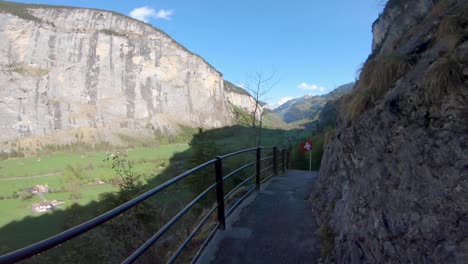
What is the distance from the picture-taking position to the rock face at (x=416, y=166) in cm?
221

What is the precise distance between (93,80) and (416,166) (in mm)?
113922

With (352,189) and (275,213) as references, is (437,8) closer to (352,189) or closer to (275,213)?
(352,189)

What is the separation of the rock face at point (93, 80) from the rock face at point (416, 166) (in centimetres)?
10964

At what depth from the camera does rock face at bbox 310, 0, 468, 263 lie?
221 centimetres

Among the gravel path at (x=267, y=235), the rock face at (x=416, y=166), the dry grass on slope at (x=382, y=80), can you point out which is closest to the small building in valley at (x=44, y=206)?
the gravel path at (x=267, y=235)

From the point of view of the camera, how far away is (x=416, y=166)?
256cm

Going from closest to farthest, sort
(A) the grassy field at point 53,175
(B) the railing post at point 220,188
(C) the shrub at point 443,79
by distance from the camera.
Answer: (C) the shrub at point 443,79
(B) the railing post at point 220,188
(A) the grassy field at point 53,175

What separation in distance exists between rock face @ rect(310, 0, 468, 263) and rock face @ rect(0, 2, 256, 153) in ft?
360

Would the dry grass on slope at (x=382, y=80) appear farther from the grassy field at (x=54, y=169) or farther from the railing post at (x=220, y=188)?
the grassy field at (x=54, y=169)

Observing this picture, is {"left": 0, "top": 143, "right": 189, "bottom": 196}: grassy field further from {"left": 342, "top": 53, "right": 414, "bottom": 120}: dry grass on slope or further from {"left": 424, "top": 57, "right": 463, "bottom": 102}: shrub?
{"left": 424, "top": 57, "right": 463, "bottom": 102}: shrub

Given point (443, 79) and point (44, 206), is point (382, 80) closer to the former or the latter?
point (443, 79)

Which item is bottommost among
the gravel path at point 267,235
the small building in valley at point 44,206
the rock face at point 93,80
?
the small building in valley at point 44,206

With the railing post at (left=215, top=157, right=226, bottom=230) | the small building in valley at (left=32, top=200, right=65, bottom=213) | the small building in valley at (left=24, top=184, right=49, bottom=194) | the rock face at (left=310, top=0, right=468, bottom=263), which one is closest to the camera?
the rock face at (left=310, top=0, right=468, bottom=263)

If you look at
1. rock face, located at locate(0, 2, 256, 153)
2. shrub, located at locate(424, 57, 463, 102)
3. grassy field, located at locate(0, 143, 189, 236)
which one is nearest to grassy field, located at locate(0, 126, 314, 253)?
grassy field, located at locate(0, 143, 189, 236)
